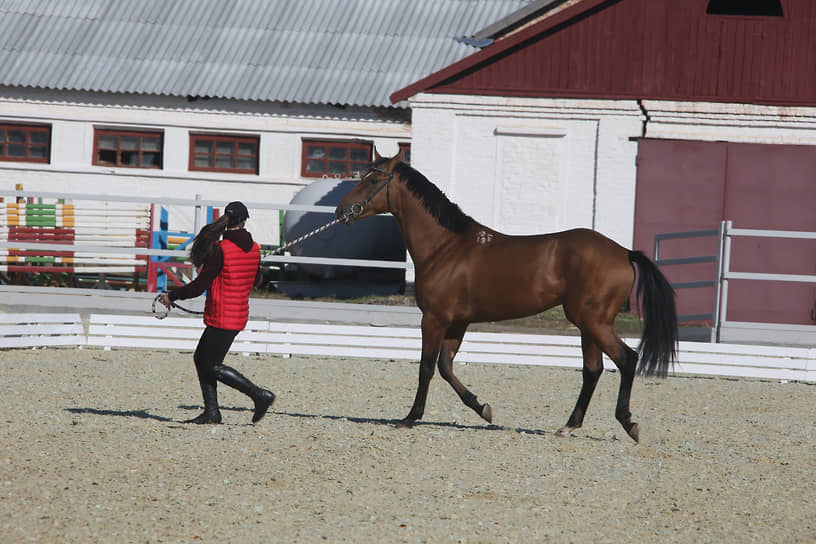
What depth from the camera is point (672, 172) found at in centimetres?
1808

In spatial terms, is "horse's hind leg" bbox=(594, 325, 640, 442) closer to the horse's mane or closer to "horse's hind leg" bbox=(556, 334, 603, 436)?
"horse's hind leg" bbox=(556, 334, 603, 436)

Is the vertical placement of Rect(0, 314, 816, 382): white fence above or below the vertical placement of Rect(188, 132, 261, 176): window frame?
below

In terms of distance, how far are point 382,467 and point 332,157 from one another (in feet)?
55.6

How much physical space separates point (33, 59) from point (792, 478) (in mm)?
21271

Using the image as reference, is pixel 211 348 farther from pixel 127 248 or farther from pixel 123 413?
pixel 127 248

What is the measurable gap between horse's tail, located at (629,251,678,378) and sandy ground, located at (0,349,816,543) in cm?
64

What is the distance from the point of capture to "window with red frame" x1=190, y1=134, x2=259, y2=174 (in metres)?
23.1

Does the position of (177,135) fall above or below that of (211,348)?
above

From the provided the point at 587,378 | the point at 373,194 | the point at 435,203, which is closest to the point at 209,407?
the point at 373,194

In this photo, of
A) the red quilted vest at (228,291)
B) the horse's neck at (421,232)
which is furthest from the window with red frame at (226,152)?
the red quilted vest at (228,291)

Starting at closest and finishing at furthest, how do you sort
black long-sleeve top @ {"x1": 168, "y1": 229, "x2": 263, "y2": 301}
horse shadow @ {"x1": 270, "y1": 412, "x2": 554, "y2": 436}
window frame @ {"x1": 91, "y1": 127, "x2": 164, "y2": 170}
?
black long-sleeve top @ {"x1": 168, "y1": 229, "x2": 263, "y2": 301}
horse shadow @ {"x1": 270, "y1": 412, "x2": 554, "y2": 436}
window frame @ {"x1": 91, "y1": 127, "x2": 164, "y2": 170}

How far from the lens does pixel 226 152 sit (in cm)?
2314

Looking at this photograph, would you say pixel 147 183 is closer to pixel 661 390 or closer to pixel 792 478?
pixel 661 390

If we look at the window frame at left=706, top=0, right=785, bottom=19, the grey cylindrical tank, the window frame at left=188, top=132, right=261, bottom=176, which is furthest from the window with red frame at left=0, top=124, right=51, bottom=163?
the window frame at left=706, top=0, right=785, bottom=19
